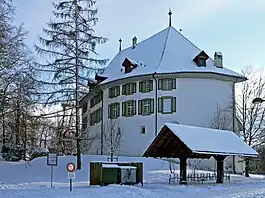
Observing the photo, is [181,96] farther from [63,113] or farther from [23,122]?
[23,122]

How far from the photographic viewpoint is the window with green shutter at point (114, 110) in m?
52.8

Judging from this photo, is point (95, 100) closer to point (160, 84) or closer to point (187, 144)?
point (160, 84)

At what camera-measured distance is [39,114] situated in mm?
29781

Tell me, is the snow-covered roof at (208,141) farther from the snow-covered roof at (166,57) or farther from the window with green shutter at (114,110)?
the window with green shutter at (114,110)

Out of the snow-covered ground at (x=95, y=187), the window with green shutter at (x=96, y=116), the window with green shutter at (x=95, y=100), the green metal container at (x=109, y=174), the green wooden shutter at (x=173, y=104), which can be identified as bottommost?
the snow-covered ground at (x=95, y=187)

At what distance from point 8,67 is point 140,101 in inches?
1111

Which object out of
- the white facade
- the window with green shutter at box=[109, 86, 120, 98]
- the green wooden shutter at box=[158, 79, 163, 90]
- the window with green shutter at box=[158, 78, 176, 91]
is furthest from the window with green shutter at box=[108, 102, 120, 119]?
the window with green shutter at box=[158, 78, 176, 91]

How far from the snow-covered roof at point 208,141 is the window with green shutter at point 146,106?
1589 cm

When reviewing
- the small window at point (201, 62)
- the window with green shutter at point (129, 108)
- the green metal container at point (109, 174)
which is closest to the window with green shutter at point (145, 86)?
the window with green shutter at point (129, 108)

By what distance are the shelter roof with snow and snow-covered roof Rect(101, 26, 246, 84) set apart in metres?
17.6

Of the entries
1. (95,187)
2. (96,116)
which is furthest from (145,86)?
(95,187)

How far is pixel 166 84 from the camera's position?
48781mm

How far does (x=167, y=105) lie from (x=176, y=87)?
1965 millimetres

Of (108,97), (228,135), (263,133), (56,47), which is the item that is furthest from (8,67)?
(108,97)
